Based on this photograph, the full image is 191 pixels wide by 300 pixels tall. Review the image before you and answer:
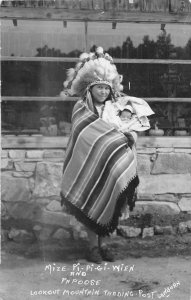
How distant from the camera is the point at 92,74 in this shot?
3.81 m

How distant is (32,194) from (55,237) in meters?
0.41

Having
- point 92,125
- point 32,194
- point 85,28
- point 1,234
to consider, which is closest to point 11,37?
point 85,28

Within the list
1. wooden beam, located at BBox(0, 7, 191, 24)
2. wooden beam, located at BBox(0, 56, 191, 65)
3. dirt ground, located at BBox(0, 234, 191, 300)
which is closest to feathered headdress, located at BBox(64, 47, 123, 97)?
wooden beam, located at BBox(0, 56, 191, 65)

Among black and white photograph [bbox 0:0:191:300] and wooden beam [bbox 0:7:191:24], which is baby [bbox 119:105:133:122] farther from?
wooden beam [bbox 0:7:191:24]

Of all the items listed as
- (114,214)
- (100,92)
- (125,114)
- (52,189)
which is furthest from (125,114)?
(52,189)

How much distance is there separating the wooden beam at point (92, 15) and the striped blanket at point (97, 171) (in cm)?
78

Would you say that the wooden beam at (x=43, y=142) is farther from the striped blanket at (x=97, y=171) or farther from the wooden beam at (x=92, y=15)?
the wooden beam at (x=92, y=15)

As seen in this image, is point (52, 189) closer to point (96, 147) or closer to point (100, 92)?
point (96, 147)

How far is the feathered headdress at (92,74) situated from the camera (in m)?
3.81

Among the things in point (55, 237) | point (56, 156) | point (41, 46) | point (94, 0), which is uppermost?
point (94, 0)

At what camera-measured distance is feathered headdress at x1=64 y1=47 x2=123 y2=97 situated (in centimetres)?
381

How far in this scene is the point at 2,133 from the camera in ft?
13.5

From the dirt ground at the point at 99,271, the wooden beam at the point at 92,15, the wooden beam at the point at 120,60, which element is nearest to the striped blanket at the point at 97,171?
the dirt ground at the point at 99,271

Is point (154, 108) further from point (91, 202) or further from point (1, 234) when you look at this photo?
point (1, 234)
